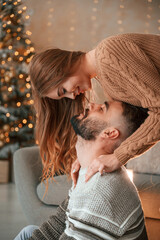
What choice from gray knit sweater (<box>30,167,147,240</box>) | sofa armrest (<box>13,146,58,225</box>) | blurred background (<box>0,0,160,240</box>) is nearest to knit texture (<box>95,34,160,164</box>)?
gray knit sweater (<box>30,167,147,240</box>)

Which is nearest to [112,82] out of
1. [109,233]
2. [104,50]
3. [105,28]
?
[104,50]

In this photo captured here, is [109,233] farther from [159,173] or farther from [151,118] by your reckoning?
[159,173]

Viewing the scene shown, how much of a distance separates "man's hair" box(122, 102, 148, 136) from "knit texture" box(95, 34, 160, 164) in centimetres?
2

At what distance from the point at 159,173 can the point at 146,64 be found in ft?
4.16

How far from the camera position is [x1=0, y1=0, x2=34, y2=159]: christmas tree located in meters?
3.96

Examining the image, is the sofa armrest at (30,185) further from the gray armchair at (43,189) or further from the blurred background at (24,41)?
the blurred background at (24,41)

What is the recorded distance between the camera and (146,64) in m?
1.25

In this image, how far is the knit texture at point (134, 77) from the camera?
113cm

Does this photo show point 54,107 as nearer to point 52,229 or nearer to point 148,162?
point 52,229

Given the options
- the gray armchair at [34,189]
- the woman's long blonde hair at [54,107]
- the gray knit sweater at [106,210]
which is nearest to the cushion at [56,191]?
the gray armchair at [34,189]

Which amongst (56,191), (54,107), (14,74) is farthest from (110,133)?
(14,74)

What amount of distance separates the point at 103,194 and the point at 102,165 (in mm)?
102

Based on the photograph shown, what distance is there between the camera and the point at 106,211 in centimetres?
96

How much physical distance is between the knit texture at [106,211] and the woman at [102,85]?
0.20ft
